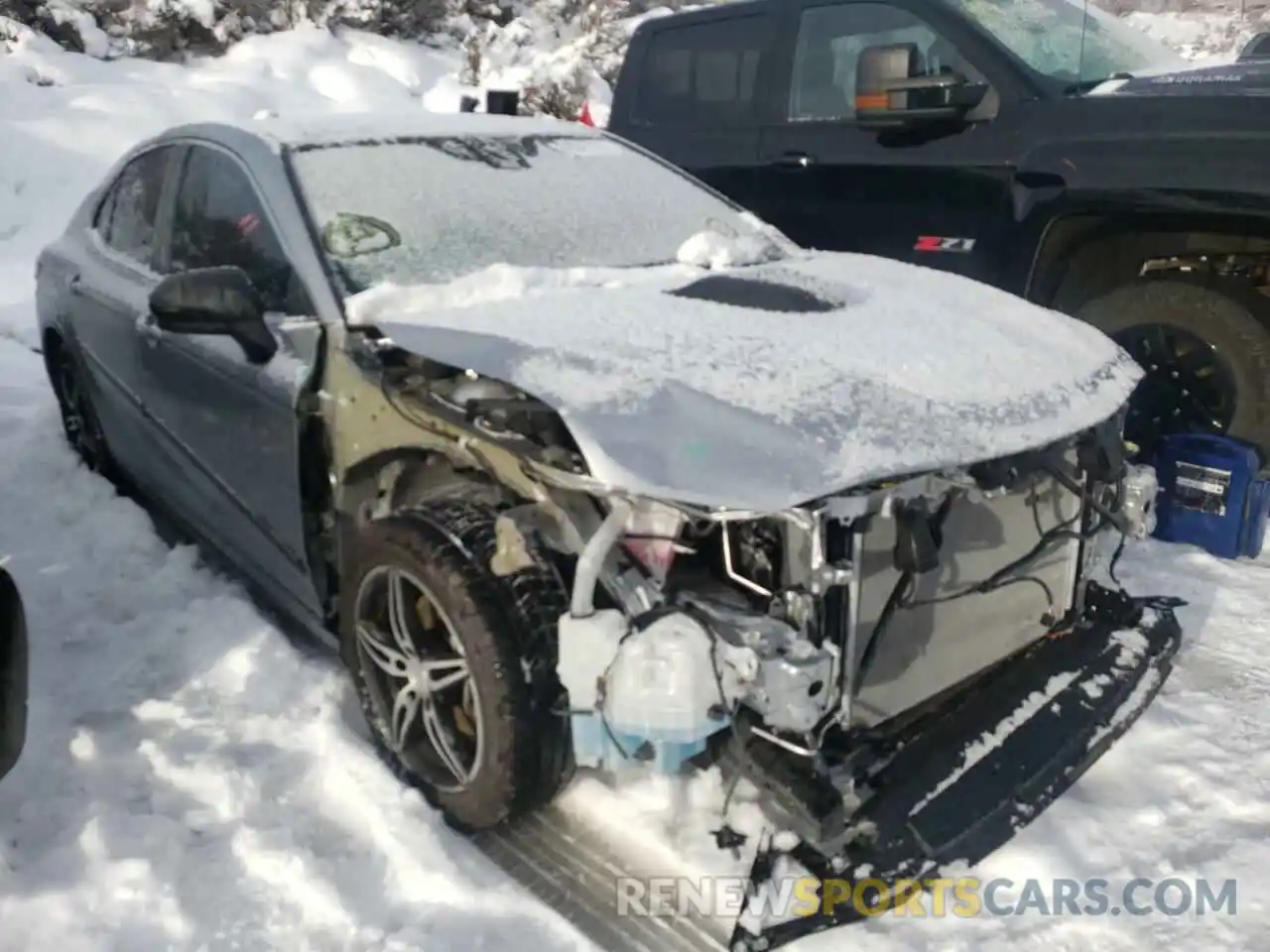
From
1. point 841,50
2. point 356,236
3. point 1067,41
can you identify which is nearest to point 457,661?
point 356,236

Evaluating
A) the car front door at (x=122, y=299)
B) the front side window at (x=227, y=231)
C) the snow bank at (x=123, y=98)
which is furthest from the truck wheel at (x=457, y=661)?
the snow bank at (x=123, y=98)

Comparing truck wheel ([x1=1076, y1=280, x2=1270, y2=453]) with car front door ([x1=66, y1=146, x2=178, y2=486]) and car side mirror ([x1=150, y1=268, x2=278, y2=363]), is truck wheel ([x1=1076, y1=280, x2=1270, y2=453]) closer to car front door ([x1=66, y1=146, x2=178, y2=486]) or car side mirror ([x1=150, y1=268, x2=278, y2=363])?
car side mirror ([x1=150, y1=268, x2=278, y2=363])

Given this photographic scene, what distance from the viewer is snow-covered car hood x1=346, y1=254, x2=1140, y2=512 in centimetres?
209

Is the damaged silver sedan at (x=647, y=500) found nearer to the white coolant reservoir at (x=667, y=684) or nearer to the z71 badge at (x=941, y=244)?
the white coolant reservoir at (x=667, y=684)

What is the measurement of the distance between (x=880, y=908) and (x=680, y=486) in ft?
3.03

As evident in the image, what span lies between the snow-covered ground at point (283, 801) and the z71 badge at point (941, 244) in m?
1.35

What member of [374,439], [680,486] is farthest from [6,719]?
[680,486]

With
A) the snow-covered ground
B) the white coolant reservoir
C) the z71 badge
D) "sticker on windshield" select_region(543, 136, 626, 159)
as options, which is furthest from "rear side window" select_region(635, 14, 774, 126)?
the white coolant reservoir

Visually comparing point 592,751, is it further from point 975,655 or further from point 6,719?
point 6,719

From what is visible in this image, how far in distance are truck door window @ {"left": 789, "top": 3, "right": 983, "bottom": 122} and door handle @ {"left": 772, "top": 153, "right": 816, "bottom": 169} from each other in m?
0.17

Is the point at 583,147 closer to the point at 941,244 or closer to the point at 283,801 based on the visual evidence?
the point at 941,244

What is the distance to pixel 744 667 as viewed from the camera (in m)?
2.10

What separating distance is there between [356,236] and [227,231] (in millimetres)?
544

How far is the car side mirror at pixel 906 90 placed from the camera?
4.25 metres
